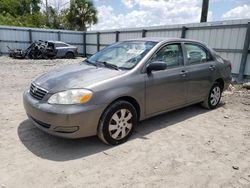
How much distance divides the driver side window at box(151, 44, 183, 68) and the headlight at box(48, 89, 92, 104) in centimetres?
142

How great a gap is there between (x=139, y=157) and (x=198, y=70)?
2.43 metres

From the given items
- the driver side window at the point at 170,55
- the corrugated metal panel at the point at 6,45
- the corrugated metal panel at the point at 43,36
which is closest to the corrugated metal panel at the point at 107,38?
the corrugated metal panel at the point at 43,36

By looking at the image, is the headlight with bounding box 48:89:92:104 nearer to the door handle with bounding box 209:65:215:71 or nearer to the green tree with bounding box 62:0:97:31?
the door handle with bounding box 209:65:215:71

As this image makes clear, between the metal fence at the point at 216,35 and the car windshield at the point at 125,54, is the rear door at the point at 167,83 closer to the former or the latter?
the car windshield at the point at 125,54

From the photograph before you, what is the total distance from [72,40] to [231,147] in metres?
18.7

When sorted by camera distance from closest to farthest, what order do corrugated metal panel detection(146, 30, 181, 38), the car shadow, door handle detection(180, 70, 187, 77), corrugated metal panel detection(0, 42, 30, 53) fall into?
1. the car shadow
2. door handle detection(180, 70, 187, 77)
3. corrugated metal panel detection(146, 30, 181, 38)
4. corrugated metal panel detection(0, 42, 30, 53)

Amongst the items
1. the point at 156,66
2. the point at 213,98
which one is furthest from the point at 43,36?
the point at 156,66

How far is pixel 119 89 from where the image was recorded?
11.0 ft

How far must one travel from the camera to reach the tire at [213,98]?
5254mm

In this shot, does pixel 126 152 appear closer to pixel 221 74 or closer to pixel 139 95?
pixel 139 95

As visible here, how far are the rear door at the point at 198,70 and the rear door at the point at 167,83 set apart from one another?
20 cm

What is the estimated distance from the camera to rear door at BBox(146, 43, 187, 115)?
384 centimetres

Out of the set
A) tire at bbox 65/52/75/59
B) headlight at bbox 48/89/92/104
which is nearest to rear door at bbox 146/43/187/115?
headlight at bbox 48/89/92/104

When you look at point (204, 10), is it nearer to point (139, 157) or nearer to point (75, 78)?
point (75, 78)
